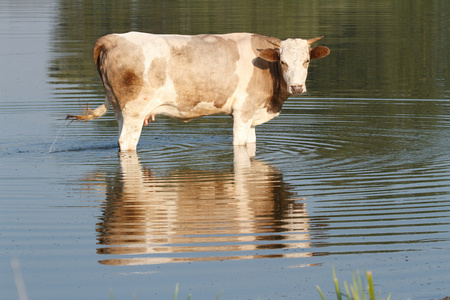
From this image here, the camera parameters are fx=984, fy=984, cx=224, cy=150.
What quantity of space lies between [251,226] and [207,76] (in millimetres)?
4795

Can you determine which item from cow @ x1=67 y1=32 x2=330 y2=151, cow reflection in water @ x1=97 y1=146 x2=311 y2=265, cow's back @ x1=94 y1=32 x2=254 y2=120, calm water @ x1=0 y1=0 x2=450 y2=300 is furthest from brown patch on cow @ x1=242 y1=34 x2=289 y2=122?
cow reflection in water @ x1=97 y1=146 x2=311 y2=265

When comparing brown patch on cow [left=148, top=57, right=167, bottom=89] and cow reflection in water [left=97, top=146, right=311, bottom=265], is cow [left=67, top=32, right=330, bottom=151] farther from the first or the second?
cow reflection in water [left=97, top=146, right=311, bottom=265]

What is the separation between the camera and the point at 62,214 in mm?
10555

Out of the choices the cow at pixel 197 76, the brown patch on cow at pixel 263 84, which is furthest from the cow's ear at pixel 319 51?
the brown patch on cow at pixel 263 84

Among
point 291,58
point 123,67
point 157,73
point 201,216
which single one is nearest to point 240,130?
point 291,58

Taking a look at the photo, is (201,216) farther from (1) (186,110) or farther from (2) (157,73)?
(1) (186,110)

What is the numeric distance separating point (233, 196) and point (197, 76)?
129 inches

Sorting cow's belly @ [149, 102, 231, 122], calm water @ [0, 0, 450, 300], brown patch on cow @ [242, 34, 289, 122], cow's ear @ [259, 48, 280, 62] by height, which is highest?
cow's ear @ [259, 48, 280, 62]

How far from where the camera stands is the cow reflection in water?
8.90m

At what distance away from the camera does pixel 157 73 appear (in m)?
13.8

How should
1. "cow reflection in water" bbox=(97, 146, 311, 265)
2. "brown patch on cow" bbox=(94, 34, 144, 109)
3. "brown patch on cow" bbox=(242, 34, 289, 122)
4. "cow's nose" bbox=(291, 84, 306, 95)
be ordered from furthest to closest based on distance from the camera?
"brown patch on cow" bbox=(242, 34, 289, 122) < "cow's nose" bbox=(291, 84, 306, 95) < "brown patch on cow" bbox=(94, 34, 144, 109) < "cow reflection in water" bbox=(97, 146, 311, 265)

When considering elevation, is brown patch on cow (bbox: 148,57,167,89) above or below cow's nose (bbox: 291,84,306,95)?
above

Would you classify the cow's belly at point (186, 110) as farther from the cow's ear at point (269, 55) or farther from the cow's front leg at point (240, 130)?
the cow's ear at point (269, 55)

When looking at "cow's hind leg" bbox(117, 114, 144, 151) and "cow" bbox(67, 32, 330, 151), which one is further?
"cow's hind leg" bbox(117, 114, 144, 151)
